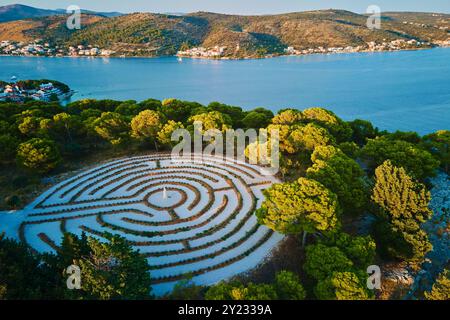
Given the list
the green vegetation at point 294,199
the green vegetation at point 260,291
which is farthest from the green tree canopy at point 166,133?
the green vegetation at point 260,291

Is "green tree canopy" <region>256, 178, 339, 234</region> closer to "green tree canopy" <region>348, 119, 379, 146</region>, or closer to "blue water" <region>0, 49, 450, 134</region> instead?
"green tree canopy" <region>348, 119, 379, 146</region>

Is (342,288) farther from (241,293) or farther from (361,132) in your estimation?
(361,132)


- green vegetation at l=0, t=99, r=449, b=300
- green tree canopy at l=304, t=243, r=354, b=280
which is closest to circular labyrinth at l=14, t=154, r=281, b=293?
green vegetation at l=0, t=99, r=449, b=300

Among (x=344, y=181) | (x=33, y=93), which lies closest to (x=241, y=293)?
(x=344, y=181)

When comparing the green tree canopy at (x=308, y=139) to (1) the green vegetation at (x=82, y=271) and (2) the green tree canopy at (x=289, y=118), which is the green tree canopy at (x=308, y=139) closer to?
(2) the green tree canopy at (x=289, y=118)

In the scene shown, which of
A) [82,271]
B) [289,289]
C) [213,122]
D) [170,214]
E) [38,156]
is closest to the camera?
[82,271]

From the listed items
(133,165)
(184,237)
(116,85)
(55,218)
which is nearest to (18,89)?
(116,85)

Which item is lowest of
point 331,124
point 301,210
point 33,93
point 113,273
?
point 113,273

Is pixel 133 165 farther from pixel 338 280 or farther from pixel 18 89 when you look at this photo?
pixel 18 89
